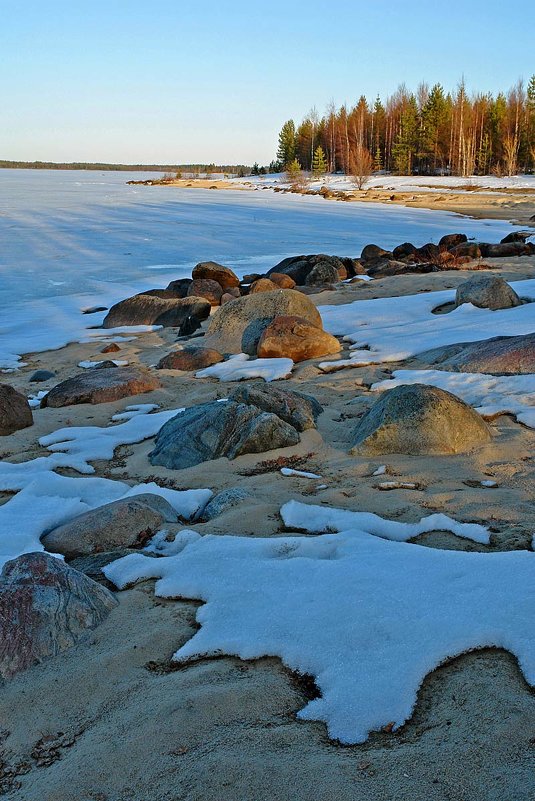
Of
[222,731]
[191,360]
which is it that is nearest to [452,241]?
[191,360]

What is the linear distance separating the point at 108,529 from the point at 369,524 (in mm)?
1162

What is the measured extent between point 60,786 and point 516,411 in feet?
11.7

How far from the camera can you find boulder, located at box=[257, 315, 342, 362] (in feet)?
Result: 21.8

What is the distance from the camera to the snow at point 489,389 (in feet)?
14.5

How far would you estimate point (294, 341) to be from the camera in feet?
22.0

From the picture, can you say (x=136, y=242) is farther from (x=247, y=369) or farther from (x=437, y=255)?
(x=247, y=369)

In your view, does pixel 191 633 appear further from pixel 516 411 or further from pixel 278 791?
pixel 516 411

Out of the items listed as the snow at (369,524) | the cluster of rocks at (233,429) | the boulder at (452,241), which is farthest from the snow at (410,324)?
the boulder at (452,241)

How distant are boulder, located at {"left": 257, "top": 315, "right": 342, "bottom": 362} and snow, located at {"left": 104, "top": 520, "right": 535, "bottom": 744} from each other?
3.93 metres

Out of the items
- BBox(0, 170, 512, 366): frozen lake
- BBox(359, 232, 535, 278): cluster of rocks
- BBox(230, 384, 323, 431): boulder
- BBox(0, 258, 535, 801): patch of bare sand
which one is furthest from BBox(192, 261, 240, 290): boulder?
BBox(0, 258, 535, 801): patch of bare sand

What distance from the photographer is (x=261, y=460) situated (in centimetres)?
403

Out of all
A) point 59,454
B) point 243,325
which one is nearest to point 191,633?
point 59,454

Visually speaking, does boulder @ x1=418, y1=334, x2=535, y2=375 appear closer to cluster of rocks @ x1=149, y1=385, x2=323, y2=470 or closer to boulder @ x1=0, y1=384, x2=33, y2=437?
cluster of rocks @ x1=149, y1=385, x2=323, y2=470

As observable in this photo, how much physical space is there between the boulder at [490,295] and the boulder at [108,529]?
5.42m
